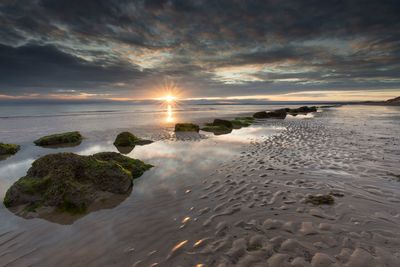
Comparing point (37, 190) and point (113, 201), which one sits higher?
point (37, 190)

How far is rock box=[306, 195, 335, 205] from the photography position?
20.3 ft

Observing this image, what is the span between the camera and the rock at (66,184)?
646 centimetres

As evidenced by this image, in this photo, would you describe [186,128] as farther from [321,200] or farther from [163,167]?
[321,200]

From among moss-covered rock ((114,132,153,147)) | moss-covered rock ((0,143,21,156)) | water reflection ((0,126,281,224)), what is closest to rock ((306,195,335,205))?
water reflection ((0,126,281,224))

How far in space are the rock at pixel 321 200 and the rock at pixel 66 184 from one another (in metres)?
5.88

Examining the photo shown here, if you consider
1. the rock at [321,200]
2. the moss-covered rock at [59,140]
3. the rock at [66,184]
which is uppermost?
the rock at [66,184]

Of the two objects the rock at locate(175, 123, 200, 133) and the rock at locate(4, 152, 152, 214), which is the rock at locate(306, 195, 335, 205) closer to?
the rock at locate(4, 152, 152, 214)

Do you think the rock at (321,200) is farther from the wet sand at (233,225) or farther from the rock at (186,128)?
the rock at (186,128)

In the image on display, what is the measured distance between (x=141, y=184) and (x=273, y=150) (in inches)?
331

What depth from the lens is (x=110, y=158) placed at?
32.5 feet

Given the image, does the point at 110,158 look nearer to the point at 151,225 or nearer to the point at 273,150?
the point at 151,225

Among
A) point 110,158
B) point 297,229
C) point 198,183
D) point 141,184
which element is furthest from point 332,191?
point 110,158

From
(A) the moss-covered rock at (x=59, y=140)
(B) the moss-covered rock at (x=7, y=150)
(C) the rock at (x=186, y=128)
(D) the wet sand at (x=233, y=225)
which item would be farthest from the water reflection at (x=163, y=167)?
(C) the rock at (x=186, y=128)

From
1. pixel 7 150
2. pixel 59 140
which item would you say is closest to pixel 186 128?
pixel 59 140
